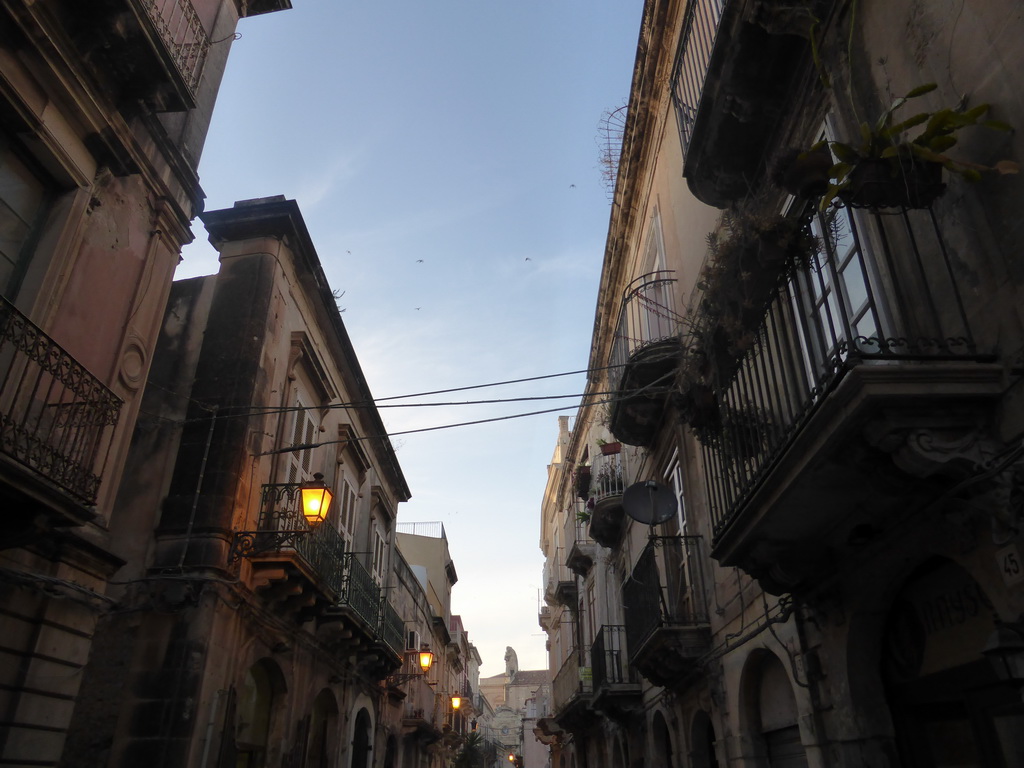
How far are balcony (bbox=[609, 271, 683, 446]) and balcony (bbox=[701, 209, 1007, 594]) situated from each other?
381 cm

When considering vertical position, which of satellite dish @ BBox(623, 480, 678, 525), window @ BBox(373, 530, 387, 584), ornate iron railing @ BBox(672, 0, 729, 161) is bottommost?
satellite dish @ BBox(623, 480, 678, 525)

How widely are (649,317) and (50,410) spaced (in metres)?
9.22

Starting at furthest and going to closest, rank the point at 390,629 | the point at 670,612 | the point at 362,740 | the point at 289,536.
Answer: the point at 390,629, the point at 362,740, the point at 670,612, the point at 289,536

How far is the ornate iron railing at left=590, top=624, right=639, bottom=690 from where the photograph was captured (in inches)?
612

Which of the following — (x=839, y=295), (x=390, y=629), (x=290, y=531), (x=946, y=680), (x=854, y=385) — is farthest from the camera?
(x=390, y=629)

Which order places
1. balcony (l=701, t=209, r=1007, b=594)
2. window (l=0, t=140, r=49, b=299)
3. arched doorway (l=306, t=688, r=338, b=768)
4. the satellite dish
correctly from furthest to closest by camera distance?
arched doorway (l=306, t=688, r=338, b=768), the satellite dish, window (l=0, t=140, r=49, b=299), balcony (l=701, t=209, r=1007, b=594)

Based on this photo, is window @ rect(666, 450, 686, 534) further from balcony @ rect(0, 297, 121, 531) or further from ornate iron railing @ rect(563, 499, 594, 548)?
ornate iron railing @ rect(563, 499, 594, 548)

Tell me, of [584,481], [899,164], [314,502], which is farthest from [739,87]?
[584,481]

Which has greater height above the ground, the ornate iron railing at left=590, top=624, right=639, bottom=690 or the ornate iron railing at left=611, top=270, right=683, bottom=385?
the ornate iron railing at left=611, top=270, right=683, bottom=385

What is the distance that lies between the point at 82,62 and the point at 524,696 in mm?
100166

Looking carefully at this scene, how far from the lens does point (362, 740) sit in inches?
644

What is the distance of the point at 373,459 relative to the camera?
1852cm

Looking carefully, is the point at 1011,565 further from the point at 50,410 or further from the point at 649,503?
the point at 649,503

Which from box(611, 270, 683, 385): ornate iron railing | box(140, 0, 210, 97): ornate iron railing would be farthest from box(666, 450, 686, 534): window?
box(140, 0, 210, 97): ornate iron railing
